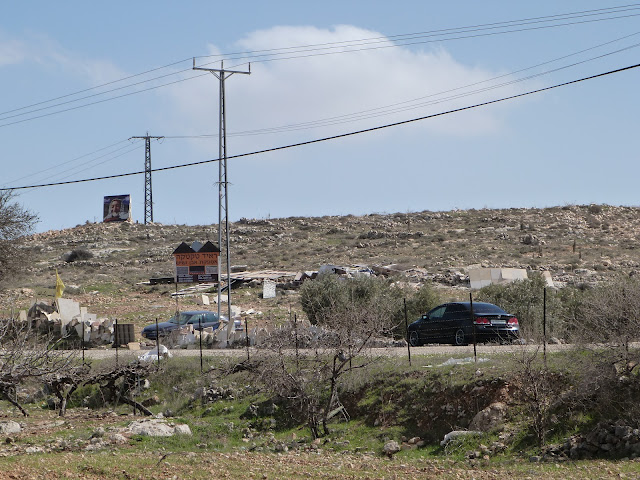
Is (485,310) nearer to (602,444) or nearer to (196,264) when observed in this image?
(602,444)

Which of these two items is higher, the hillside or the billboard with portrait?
the billboard with portrait

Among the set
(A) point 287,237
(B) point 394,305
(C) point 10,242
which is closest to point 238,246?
(A) point 287,237

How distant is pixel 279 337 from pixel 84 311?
21.3 meters

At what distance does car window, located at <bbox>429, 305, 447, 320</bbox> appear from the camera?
2895 cm

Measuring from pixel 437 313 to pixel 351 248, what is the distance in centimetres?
4967

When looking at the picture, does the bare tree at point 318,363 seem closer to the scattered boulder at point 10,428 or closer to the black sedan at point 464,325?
the black sedan at point 464,325

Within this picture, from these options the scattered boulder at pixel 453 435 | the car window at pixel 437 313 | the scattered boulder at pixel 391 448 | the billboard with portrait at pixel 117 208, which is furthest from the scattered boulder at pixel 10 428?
the billboard with portrait at pixel 117 208

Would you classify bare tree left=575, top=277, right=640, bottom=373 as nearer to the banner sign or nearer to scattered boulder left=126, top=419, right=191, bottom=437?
scattered boulder left=126, top=419, right=191, bottom=437

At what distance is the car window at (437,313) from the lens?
29.0 metres

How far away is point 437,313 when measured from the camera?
2912 cm

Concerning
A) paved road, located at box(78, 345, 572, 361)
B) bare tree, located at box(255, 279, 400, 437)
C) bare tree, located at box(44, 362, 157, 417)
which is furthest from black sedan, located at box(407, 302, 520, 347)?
bare tree, located at box(44, 362, 157, 417)

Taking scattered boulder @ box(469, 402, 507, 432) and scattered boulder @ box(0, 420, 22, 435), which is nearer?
scattered boulder @ box(469, 402, 507, 432)

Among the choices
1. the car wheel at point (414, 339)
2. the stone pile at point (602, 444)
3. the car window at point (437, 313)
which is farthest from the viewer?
the car wheel at point (414, 339)

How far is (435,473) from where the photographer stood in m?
16.4
